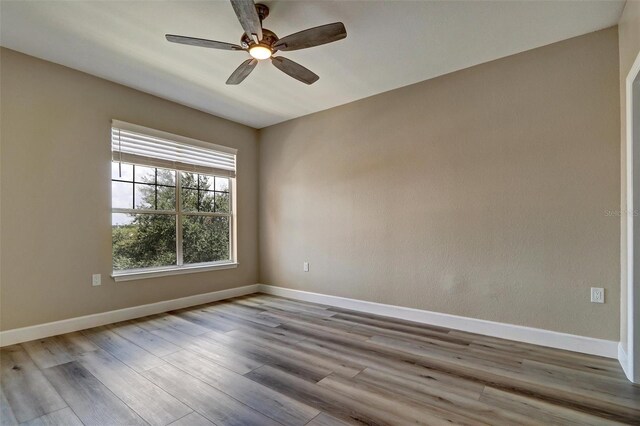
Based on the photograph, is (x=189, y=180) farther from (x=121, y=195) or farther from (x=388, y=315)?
(x=388, y=315)

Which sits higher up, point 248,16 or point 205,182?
point 248,16

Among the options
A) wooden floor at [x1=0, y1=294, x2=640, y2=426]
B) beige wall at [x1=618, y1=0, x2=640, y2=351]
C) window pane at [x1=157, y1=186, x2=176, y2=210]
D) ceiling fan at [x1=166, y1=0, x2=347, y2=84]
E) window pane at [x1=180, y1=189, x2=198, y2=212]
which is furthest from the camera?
window pane at [x1=180, y1=189, x2=198, y2=212]

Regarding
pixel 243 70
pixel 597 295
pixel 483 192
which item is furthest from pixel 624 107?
pixel 243 70

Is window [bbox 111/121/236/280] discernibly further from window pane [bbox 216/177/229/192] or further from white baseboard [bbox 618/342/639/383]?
white baseboard [bbox 618/342/639/383]

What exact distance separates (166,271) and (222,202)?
1.30 metres

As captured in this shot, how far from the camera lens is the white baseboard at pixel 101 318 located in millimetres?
2768

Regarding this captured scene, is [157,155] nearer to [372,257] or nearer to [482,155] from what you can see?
[372,257]

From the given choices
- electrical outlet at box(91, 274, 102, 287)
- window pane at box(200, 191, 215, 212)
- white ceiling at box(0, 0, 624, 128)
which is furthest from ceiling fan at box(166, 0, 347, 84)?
electrical outlet at box(91, 274, 102, 287)

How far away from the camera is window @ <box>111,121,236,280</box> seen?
3535mm

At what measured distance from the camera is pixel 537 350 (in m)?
2.60

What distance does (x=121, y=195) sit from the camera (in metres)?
3.54

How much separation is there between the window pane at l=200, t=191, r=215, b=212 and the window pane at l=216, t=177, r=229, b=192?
0.15m

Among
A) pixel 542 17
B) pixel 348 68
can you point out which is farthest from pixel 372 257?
pixel 542 17

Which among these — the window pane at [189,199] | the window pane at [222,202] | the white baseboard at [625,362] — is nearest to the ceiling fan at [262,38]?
the window pane at [189,199]
